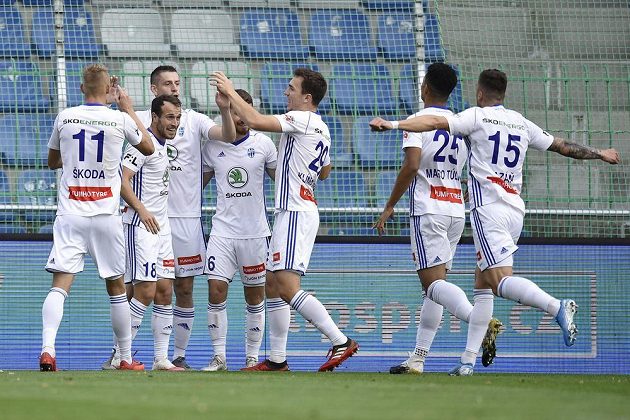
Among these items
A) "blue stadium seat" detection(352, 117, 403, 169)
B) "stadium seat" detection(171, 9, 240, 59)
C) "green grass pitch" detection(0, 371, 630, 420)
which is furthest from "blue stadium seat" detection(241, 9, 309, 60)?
"green grass pitch" detection(0, 371, 630, 420)

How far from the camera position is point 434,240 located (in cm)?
837

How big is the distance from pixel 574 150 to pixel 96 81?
3.45 metres

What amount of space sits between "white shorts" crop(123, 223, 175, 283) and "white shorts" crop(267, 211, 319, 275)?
904 mm

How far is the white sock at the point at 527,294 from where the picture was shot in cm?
758

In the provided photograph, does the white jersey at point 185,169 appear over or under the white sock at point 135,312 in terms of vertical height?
over

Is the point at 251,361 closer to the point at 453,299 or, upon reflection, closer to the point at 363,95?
the point at 453,299

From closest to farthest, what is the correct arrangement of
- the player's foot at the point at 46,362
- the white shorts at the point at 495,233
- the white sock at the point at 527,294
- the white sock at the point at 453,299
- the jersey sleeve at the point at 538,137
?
the white sock at the point at 527,294
the player's foot at the point at 46,362
the white shorts at the point at 495,233
the white sock at the point at 453,299
the jersey sleeve at the point at 538,137

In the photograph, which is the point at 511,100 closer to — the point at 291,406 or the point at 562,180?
the point at 562,180

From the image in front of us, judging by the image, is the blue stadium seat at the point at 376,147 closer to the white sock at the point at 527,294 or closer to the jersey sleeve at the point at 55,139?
the white sock at the point at 527,294

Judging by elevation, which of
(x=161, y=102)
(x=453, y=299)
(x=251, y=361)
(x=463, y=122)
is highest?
(x=161, y=102)

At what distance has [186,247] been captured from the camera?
29.8 ft

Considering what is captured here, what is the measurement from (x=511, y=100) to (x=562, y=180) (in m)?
1.05

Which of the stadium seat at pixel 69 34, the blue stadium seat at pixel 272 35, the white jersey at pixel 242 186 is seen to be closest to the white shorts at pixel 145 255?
Result: the white jersey at pixel 242 186

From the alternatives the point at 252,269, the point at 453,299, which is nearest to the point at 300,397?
the point at 453,299
